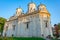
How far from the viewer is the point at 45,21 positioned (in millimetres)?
29531

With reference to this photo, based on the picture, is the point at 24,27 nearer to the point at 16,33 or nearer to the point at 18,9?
the point at 16,33

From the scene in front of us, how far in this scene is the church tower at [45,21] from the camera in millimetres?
28503

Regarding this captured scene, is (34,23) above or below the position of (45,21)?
below

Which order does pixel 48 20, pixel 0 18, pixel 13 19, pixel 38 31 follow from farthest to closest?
pixel 0 18 → pixel 13 19 → pixel 48 20 → pixel 38 31

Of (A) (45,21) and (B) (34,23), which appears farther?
(B) (34,23)

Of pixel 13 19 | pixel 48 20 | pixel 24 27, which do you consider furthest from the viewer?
pixel 13 19

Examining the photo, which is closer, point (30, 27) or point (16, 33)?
point (30, 27)

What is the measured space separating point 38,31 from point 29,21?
13.7 ft

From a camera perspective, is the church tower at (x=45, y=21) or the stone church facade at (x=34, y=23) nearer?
the church tower at (x=45, y=21)

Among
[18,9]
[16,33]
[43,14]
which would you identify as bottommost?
[16,33]

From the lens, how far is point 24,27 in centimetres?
3231

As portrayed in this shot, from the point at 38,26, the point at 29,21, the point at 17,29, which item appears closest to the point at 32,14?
the point at 29,21

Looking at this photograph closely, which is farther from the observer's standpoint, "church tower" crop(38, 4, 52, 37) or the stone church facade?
the stone church facade

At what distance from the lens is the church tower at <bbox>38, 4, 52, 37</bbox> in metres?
28.5
